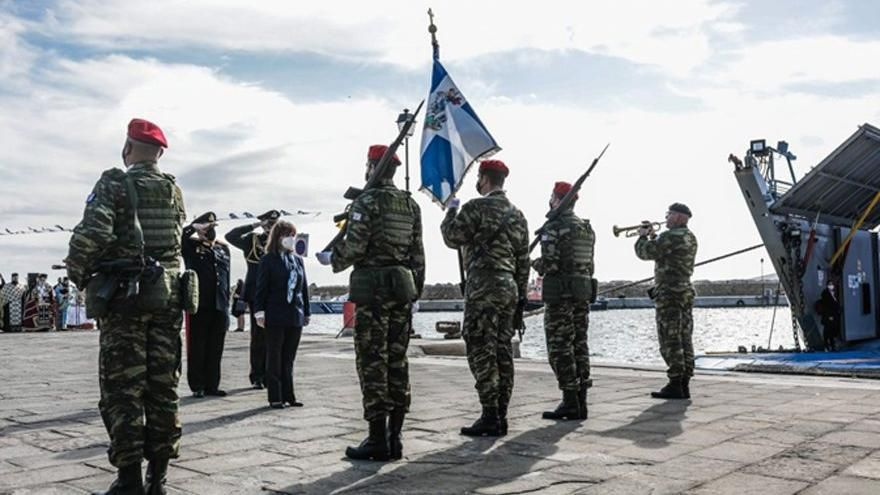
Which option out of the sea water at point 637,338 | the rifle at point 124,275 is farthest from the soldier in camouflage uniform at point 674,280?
the rifle at point 124,275

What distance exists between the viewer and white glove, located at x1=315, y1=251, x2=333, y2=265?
5.21 meters

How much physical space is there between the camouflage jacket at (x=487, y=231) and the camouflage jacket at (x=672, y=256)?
110 inches

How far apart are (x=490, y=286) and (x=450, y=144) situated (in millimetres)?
5126

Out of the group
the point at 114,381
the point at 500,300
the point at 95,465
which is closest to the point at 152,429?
the point at 114,381

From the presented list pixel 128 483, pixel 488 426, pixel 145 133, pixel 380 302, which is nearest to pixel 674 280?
pixel 488 426

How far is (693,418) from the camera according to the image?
21.3 ft

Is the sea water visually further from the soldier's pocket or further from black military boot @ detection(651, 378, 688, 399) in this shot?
the soldier's pocket

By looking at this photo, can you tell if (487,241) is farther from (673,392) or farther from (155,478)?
(673,392)

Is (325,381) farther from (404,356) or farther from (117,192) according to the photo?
(117,192)

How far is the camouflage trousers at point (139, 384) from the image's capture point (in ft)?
12.8

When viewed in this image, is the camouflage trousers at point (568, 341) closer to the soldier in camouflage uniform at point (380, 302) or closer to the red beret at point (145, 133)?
the soldier in camouflage uniform at point (380, 302)

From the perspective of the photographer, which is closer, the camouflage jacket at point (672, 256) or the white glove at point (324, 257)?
the white glove at point (324, 257)

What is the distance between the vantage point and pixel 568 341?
262 inches

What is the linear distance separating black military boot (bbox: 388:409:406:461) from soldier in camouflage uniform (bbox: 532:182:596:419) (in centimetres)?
186
